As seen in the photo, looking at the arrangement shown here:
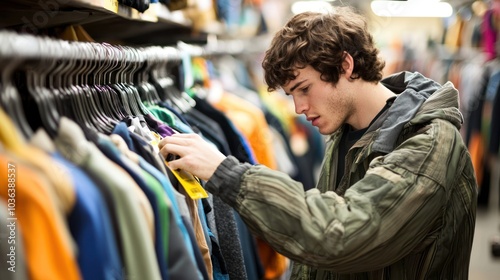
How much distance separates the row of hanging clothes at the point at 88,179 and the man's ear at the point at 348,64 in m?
0.52

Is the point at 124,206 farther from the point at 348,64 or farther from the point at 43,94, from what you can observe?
the point at 348,64

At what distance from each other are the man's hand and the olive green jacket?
0.02 m

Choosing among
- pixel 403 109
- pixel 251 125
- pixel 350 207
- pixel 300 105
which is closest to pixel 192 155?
pixel 350 207

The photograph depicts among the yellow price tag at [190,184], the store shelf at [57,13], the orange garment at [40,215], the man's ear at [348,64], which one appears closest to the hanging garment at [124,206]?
the orange garment at [40,215]

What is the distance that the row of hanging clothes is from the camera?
0.93 m

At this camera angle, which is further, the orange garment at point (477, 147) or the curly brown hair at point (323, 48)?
the orange garment at point (477, 147)

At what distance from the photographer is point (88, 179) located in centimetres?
108

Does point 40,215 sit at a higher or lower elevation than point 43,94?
lower

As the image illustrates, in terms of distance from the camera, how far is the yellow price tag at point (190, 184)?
58.8 inches

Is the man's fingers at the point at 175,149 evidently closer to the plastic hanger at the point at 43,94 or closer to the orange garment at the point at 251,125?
the plastic hanger at the point at 43,94

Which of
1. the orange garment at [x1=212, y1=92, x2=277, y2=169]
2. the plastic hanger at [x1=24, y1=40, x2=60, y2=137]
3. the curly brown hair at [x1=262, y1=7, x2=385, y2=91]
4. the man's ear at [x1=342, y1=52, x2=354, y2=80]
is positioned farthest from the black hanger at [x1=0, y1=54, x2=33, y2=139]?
the orange garment at [x1=212, y1=92, x2=277, y2=169]

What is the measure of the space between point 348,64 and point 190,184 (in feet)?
2.30

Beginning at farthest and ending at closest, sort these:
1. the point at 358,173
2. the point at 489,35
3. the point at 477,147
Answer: the point at 477,147, the point at 489,35, the point at 358,173

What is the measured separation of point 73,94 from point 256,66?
14.2 ft
